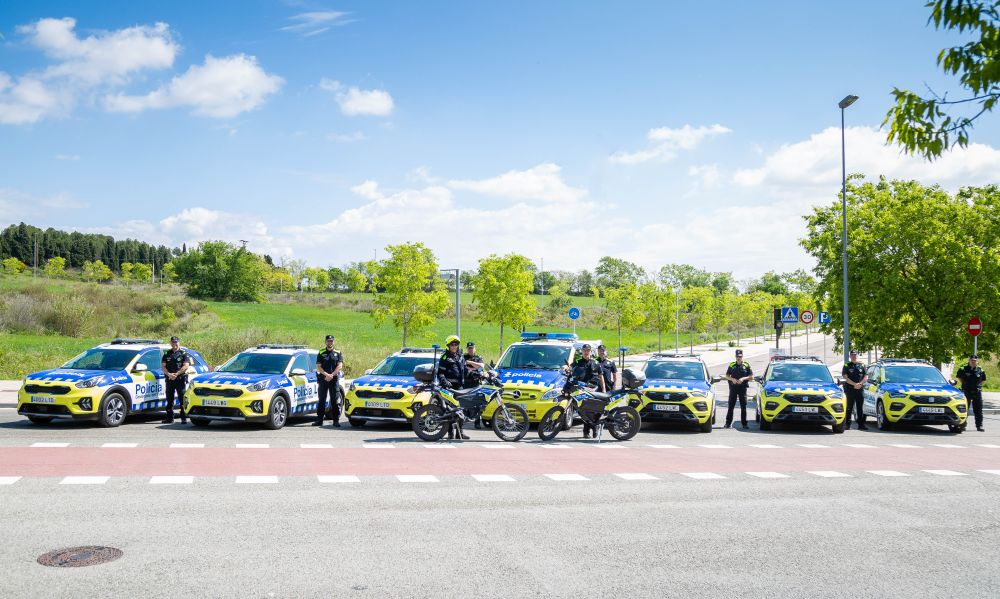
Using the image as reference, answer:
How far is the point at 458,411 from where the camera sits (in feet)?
47.8

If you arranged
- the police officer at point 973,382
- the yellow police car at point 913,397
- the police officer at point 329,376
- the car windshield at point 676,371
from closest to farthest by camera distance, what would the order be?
1. the police officer at point 329,376
2. the yellow police car at point 913,397
3. the car windshield at point 676,371
4. the police officer at point 973,382

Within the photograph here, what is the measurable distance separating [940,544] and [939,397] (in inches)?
495

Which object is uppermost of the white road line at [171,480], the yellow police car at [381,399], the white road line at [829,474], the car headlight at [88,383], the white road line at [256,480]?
the car headlight at [88,383]

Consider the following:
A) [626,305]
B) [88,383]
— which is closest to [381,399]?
[88,383]

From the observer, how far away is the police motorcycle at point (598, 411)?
585 inches

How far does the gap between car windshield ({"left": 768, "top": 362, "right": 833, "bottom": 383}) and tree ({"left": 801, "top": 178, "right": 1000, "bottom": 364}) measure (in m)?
9.50

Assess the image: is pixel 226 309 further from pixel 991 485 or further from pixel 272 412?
pixel 991 485

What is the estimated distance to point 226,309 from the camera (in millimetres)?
86625

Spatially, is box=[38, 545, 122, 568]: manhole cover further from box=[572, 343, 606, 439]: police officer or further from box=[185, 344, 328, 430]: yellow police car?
box=[572, 343, 606, 439]: police officer

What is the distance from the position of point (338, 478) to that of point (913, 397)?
46.1ft

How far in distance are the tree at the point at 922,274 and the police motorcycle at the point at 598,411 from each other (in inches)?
610

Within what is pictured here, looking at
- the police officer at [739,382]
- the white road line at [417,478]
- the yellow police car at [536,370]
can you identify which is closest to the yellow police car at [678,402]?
the police officer at [739,382]

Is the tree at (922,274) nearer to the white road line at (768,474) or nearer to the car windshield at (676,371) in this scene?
the car windshield at (676,371)

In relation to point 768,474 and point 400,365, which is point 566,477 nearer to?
point 768,474
